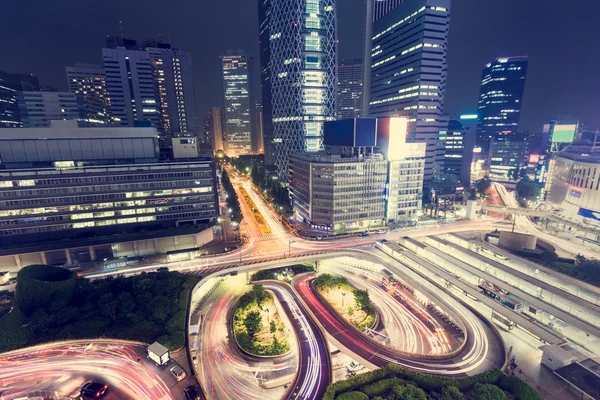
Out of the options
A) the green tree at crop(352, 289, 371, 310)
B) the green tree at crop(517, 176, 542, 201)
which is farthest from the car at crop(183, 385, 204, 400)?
the green tree at crop(517, 176, 542, 201)

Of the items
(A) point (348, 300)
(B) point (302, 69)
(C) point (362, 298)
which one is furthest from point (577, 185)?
(B) point (302, 69)

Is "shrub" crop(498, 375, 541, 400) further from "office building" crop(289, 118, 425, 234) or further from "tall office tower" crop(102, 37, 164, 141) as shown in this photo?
"tall office tower" crop(102, 37, 164, 141)

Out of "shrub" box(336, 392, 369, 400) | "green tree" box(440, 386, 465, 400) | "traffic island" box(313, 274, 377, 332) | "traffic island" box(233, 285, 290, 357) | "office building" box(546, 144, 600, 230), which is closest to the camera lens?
"green tree" box(440, 386, 465, 400)

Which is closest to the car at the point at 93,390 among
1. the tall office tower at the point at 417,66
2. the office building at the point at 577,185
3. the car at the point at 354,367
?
the car at the point at 354,367

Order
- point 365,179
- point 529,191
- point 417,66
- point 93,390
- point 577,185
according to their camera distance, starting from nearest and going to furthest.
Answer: point 93,390
point 365,179
point 577,185
point 417,66
point 529,191

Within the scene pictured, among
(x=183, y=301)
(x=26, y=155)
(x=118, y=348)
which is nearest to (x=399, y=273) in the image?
(x=183, y=301)

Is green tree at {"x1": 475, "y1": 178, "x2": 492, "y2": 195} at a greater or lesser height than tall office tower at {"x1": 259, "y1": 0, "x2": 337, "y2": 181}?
lesser

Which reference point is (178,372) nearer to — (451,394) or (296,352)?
(296,352)

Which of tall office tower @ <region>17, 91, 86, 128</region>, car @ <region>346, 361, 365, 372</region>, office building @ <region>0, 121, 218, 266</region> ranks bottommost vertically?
car @ <region>346, 361, 365, 372</region>
